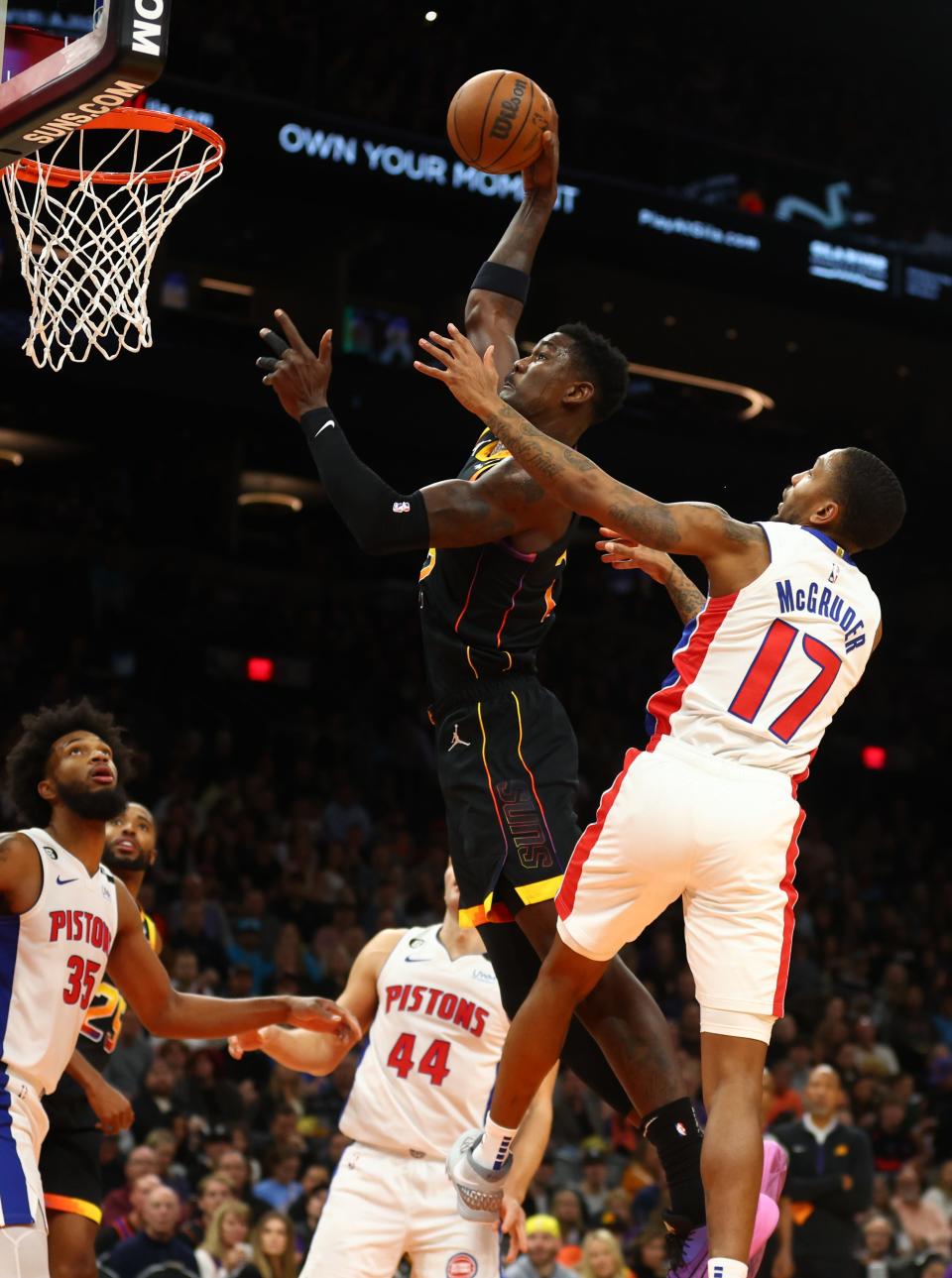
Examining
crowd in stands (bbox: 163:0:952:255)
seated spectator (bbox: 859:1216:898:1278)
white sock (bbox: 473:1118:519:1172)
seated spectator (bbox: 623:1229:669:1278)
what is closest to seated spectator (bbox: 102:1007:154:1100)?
seated spectator (bbox: 623:1229:669:1278)

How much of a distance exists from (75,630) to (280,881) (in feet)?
13.6

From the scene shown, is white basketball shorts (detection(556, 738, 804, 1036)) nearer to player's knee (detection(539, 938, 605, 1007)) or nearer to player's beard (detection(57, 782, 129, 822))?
player's knee (detection(539, 938, 605, 1007))

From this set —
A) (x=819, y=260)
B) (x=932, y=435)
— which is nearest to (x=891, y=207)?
(x=819, y=260)

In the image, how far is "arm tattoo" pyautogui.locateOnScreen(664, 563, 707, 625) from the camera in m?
5.75

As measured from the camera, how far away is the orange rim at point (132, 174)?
5.90 meters

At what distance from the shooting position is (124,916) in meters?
5.94

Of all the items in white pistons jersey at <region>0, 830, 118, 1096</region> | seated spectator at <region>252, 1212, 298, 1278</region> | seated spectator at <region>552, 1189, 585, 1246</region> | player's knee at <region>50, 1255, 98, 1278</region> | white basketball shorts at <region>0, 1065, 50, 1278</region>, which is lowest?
seated spectator at <region>552, 1189, 585, 1246</region>

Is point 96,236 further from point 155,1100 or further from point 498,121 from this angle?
point 155,1100

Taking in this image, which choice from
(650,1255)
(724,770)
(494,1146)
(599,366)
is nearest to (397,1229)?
(494,1146)

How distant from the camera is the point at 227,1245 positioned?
9883 mm

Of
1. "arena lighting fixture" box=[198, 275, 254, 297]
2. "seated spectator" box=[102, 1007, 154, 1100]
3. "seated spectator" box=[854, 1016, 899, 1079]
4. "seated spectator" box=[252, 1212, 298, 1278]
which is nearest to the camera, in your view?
"seated spectator" box=[252, 1212, 298, 1278]

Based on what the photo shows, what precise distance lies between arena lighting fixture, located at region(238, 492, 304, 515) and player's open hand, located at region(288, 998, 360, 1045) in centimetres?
1672

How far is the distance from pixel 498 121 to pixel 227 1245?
6622 millimetres

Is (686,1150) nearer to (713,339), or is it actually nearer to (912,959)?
(912,959)
